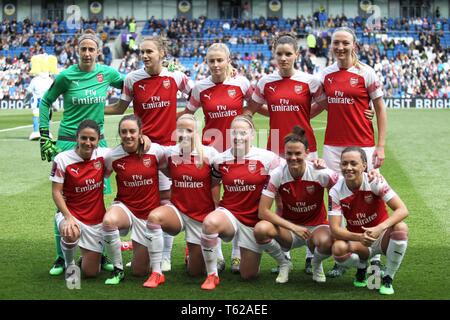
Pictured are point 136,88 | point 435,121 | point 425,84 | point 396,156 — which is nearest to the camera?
point 136,88

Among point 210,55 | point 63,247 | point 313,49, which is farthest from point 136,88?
point 313,49

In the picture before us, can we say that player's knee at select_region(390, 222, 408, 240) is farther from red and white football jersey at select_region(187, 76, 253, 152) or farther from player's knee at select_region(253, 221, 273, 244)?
red and white football jersey at select_region(187, 76, 253, 152)

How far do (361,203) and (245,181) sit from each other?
3.24 feet

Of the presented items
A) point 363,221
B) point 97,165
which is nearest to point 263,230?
point 363,221

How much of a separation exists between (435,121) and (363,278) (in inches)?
774

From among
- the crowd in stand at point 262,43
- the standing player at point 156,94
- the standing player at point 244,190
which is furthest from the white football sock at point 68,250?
the crowd in stand at point 262,43

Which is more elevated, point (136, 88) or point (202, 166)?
point (136, 88)

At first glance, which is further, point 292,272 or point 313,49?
point 313,49

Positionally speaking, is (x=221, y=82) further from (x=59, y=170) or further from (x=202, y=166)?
(x=59, y=170)

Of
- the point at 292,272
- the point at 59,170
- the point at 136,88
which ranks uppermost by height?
the point at 136,88

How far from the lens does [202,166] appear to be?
6438mm

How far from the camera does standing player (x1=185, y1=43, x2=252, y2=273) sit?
6.88 m

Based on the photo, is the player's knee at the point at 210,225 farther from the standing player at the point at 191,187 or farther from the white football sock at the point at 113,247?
the white football sock at the point at 113,247

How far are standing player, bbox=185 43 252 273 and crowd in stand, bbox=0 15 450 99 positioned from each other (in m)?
27.6
